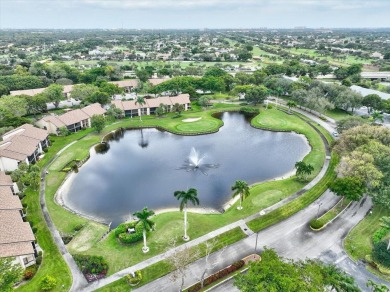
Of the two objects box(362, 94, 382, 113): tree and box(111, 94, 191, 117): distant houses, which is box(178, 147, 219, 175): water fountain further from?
box(362, 94, 382, 113): tree

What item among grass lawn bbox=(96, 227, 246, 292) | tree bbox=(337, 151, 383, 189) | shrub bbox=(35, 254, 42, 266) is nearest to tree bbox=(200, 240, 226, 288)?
grass lawn bbox=(96, 227, 246, 292)

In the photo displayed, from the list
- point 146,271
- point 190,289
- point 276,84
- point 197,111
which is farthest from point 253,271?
point 276,84

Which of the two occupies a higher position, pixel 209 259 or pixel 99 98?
pixel 99 98

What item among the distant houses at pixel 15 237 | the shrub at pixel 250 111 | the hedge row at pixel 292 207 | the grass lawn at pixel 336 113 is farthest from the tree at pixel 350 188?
the shrub at pixel 250 111

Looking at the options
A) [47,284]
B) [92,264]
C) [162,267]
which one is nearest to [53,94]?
[92,264]

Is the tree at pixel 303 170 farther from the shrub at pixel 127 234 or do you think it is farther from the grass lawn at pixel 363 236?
the shrub at pixel 127 234

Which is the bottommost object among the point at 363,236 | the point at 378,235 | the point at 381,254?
the point at 363,236

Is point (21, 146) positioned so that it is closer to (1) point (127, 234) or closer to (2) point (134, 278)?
(1) point (127, 234)
